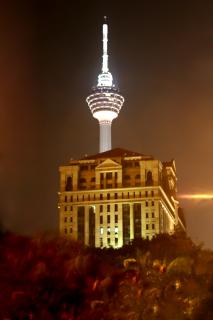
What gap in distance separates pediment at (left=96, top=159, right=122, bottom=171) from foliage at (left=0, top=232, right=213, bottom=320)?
6943 cm

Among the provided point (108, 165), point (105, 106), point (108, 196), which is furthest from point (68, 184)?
point (105, 106)

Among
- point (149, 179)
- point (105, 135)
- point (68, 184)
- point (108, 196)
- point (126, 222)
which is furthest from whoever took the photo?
point (105, 135)

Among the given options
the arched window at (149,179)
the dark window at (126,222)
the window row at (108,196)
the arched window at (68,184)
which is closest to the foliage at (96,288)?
the dark window at (126,222)

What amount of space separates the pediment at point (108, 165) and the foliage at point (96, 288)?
228 ft

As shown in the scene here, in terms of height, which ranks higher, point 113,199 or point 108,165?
point 108,165

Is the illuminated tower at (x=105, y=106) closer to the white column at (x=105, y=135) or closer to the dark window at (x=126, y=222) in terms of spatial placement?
the white column at (x=105, y=135)

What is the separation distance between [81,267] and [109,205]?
70568mm

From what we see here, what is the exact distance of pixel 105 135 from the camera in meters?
189

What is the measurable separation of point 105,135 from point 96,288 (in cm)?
12609

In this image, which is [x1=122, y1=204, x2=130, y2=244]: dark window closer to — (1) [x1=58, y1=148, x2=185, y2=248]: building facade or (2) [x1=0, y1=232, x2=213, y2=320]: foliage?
(1) [x1=58, y1=148, x2=185, y2=248]: building facade

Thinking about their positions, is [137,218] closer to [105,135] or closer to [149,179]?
[149,179]

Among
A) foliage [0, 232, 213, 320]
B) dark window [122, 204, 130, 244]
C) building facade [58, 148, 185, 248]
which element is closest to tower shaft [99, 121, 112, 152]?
building facade [58, 148, 185, 248]

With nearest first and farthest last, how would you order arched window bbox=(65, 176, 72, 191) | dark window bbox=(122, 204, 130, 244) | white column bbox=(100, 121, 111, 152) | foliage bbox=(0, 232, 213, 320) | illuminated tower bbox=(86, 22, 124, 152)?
1. foliage bbox=(0, 232, 213, 320)
2. dark window bbox=(122, 204, 130, 244)
3. arched window bbox=(65, 176, 72, 191)
4. illuminated tower bbox=(86, 22, 124, 152)
5. white column bbox=(100, 121, 111, 152)

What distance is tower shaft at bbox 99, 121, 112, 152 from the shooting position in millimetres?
187500
